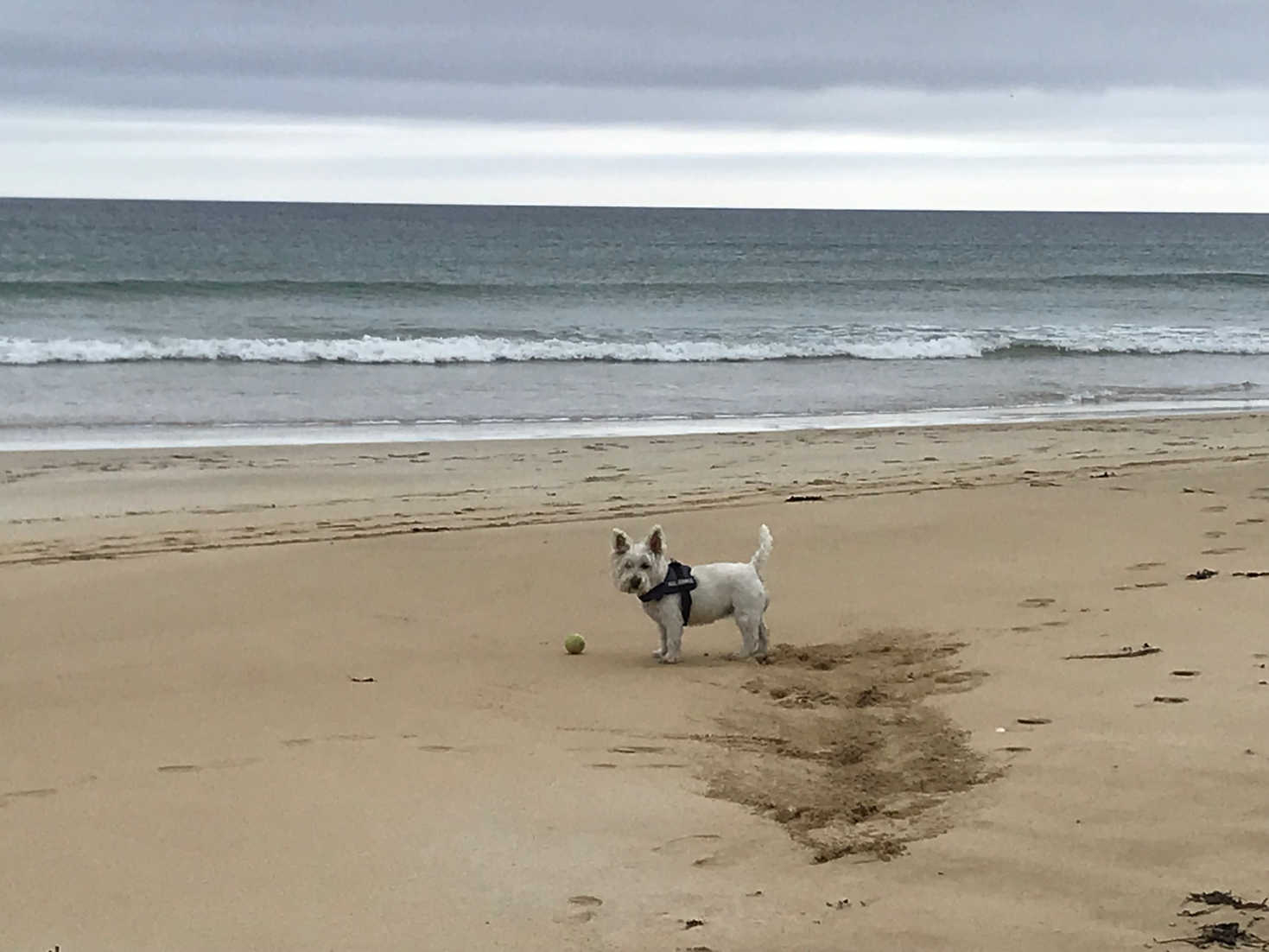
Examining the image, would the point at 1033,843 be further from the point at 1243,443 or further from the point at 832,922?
the point at 1243,443

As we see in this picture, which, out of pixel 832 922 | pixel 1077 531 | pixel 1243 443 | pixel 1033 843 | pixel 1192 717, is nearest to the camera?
pixel 832 922

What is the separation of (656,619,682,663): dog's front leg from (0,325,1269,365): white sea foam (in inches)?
718

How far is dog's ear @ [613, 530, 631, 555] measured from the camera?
6.84 meters

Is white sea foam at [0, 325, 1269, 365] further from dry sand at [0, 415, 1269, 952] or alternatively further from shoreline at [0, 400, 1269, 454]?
dry sand at [0, 415, 1269, 952]

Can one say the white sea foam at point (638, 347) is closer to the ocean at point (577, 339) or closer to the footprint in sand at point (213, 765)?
the ocean at point (577, 339)

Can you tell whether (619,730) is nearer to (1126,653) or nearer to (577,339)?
(1126,653)

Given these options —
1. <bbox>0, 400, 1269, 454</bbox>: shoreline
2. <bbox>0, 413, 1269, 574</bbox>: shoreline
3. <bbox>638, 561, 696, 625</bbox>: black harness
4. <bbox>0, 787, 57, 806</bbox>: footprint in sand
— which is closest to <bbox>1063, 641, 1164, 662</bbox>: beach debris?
<bbox>638, 561, 696, 625</bbox>: black harness

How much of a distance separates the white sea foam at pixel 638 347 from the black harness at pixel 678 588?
18.2m

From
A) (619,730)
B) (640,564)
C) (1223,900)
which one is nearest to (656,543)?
(640,564)

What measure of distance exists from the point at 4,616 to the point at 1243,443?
12.0 m

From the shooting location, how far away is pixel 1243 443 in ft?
49.6

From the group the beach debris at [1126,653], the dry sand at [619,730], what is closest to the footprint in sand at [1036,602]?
the dry sand at [619,730]

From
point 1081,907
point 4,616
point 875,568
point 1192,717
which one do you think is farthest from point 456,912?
point 875,568

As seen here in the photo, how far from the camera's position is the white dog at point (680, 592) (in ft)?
22.3
